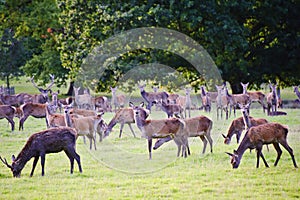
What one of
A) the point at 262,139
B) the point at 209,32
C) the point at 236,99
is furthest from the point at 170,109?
the point at 262,139

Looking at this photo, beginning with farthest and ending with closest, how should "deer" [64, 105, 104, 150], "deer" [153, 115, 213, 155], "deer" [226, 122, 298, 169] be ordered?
"deer" [64, 105, 104, 150] < "deer" [153, 115, 213, 155] < "deer" [226, 122, 298, 169]

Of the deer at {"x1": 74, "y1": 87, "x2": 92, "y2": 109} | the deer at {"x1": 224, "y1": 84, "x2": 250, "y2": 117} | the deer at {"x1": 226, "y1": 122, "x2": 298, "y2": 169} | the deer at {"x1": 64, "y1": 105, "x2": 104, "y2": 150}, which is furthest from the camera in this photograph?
the deer at {"x1": 74, "y1": 87, "x2": 92, "y2": 109}

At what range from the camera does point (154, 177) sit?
1259 cm

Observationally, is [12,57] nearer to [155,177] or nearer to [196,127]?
[196,127]

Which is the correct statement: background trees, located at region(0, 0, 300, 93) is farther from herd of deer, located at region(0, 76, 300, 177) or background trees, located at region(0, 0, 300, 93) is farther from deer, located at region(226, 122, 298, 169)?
deer, located at region(226, 122, 298, 169)

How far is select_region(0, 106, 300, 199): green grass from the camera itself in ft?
36.1

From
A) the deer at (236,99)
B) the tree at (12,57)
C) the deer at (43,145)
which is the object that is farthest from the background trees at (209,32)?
the deer at (43,145)

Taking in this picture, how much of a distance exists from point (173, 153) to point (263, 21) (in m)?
17.0

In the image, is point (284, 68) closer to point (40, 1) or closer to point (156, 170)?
point (40, 1)

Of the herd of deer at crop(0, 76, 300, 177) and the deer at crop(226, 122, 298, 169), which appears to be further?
the deer at crop(226, 122, 298, 169)

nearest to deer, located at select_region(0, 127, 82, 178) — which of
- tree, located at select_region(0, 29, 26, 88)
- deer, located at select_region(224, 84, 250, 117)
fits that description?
deer, located at select_region(224, 84, 250, 117)

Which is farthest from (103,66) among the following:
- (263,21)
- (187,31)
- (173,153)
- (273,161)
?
(273,161)

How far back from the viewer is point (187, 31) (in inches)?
1217

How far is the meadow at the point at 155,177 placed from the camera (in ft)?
36.1
